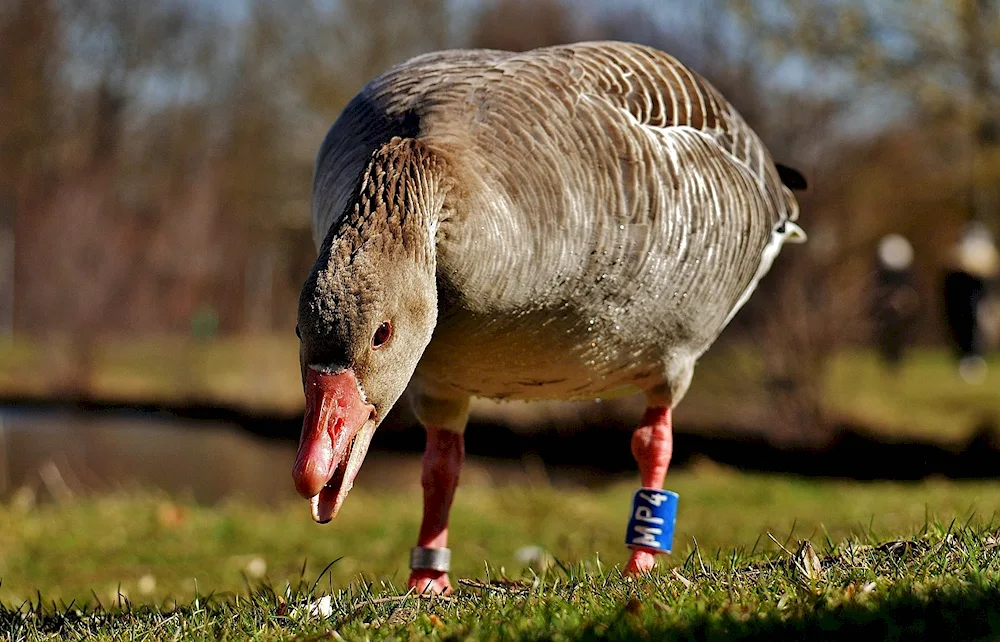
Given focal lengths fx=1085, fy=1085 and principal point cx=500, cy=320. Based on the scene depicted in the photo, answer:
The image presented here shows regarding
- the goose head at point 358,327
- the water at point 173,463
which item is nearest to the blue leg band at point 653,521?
the goose head at point 358,327

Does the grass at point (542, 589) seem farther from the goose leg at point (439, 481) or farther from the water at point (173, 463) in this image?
the water at point (173, 463)

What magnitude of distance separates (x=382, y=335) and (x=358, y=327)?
0.13 m

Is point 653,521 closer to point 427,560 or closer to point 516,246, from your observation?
point 427,560

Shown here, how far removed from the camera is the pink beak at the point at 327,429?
2.92m

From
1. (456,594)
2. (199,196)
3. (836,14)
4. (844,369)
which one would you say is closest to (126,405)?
(199,196)

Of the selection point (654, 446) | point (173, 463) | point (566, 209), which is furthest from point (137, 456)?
point (566, 209)

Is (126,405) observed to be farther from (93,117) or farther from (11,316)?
(93,117)

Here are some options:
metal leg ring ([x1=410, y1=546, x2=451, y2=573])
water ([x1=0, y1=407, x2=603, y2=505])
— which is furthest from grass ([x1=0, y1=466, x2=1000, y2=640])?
water ([x1=0, y1=407, x2=603, y2=505])

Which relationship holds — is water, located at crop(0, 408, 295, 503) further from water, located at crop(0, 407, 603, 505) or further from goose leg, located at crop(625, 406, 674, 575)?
goose leg, located at crop(625, 406, 674, 575)

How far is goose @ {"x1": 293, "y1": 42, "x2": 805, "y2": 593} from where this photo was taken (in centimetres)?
302

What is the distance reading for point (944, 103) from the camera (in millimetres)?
18938

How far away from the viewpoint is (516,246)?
3.42 metres

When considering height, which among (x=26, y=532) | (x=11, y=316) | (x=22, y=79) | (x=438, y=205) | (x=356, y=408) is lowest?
(x=11, y=316)

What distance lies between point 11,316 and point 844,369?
19437 millimetres
